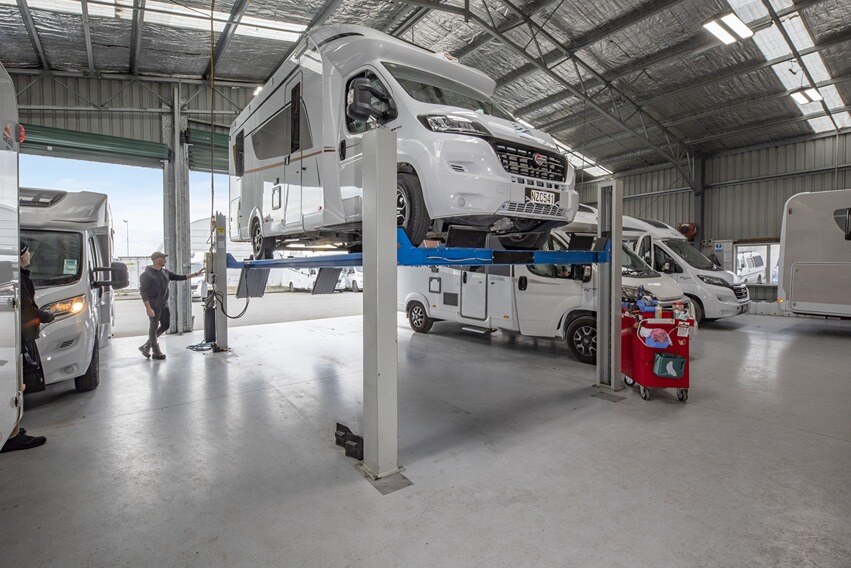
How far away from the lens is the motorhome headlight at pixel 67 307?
13.3 ft

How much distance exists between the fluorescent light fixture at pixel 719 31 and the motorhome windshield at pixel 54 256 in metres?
9.26

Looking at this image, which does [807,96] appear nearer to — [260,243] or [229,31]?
[260,243]

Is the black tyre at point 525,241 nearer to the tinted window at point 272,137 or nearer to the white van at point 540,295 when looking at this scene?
the white van at point 540,295

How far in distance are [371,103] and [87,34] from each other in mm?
7249

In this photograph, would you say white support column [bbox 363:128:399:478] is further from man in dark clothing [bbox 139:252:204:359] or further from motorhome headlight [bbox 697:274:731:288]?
motorhome headlight [bbox 697:274:731:288]

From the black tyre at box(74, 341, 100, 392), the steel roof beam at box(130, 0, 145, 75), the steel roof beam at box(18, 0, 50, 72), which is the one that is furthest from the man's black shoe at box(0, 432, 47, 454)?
the steel roof beam at box(18, 0, 50, 72)

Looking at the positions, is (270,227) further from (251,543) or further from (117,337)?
(117,337)

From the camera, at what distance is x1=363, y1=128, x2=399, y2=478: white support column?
2.75 m

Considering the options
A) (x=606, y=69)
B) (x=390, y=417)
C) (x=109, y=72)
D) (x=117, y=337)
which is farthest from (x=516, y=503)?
(x=109, y=72)

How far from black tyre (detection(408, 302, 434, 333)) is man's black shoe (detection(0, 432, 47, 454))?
5.72 metres

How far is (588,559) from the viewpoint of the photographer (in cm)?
205

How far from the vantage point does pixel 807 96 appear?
31.4ft

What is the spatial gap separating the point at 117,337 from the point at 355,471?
7886 mm

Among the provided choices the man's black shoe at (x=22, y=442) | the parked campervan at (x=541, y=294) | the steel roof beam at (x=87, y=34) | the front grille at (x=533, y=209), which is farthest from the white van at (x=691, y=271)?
the steel roof beam at (x=87, y=34)
